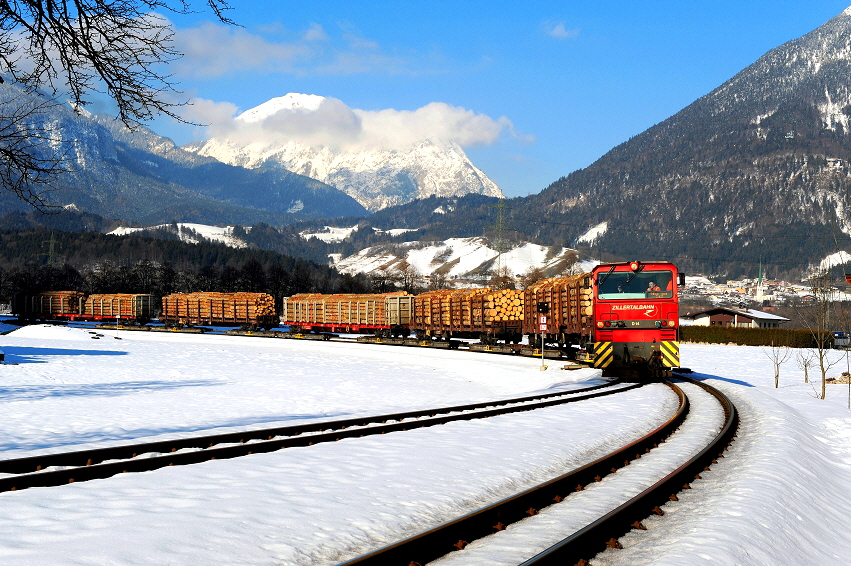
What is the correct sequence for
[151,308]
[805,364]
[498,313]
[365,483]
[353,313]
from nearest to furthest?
[365,483] → [805,364] → [498,313] → [353,313] → [151,308]

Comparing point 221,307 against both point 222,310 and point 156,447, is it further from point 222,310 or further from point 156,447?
point 156,447

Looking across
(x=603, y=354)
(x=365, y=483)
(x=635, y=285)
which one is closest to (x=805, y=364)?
(x=635, y=285)

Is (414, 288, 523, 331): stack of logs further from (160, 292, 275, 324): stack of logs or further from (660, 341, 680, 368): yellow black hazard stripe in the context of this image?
(160, 292, 275, 324): stack of logs

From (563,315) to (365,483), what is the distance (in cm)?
2568

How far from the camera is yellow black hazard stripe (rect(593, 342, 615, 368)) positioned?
24.4 meters

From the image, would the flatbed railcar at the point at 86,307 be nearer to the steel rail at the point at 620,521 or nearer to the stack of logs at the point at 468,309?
the stack of logs at the point at 468,309

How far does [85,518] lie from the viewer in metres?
6.45

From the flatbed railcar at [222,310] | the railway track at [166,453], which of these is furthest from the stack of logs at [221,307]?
the railway track at [166,453]

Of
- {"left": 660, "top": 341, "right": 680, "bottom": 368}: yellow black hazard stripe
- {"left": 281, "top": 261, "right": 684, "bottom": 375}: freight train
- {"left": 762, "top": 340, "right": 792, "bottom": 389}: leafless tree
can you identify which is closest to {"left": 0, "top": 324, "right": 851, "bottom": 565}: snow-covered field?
{"left": 660, "top": 341, "right": 680, "bottom": 368}: yellow black hazard stripe

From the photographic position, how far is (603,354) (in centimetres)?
2452

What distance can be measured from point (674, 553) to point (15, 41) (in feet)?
32.4

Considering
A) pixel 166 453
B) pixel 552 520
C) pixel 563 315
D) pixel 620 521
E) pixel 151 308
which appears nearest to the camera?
pixel 620 521

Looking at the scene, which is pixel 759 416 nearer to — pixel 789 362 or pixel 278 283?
pixel 789 362

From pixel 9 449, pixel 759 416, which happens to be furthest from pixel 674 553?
pixel 759 416
